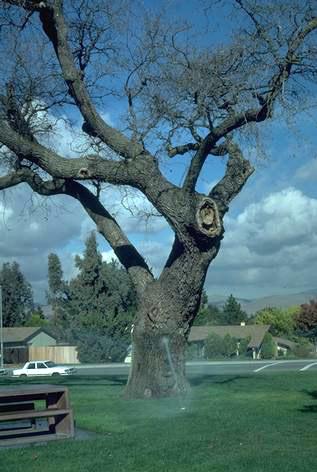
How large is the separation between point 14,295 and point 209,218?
72.3 meters

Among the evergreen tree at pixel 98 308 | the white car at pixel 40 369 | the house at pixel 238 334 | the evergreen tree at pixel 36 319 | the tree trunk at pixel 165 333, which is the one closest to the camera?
the tree trunk at pixel 165 333

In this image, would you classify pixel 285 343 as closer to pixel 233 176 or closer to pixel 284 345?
pixel 284 345

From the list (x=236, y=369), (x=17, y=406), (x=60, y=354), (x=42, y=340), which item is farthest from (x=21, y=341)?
(x=17, y=406)

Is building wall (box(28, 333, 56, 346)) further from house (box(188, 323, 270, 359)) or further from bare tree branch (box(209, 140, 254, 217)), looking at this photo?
bare tree branch (box(209, 140, 254, 217))

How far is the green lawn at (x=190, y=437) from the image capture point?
8.69m

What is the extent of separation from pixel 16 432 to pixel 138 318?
521cm

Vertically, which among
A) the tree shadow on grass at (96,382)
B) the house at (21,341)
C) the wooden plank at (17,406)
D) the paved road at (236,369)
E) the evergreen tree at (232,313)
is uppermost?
the evergreen tree at (232,313)

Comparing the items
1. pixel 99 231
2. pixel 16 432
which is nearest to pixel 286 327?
pixel 99 231

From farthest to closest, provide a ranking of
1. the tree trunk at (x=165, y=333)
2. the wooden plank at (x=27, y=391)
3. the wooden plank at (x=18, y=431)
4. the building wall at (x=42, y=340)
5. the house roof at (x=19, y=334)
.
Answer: the building wall at (x=42, y=340) < the house roof at (x=19, y=334) < the tree trunk at (x=165, y=333) < the wooden plank at (x=18, y=431) < the wooden plank at (x=27, y=391)

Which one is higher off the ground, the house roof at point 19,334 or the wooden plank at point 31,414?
the house roof at point 19,334

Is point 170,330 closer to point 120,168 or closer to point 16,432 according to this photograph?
point 120,168

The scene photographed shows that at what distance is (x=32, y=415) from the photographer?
10.7 meters

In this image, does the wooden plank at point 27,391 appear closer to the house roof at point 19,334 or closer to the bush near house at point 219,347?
the bush near house at point 219,347

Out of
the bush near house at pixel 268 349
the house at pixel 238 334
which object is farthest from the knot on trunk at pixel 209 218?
the house at pixel 238 334
